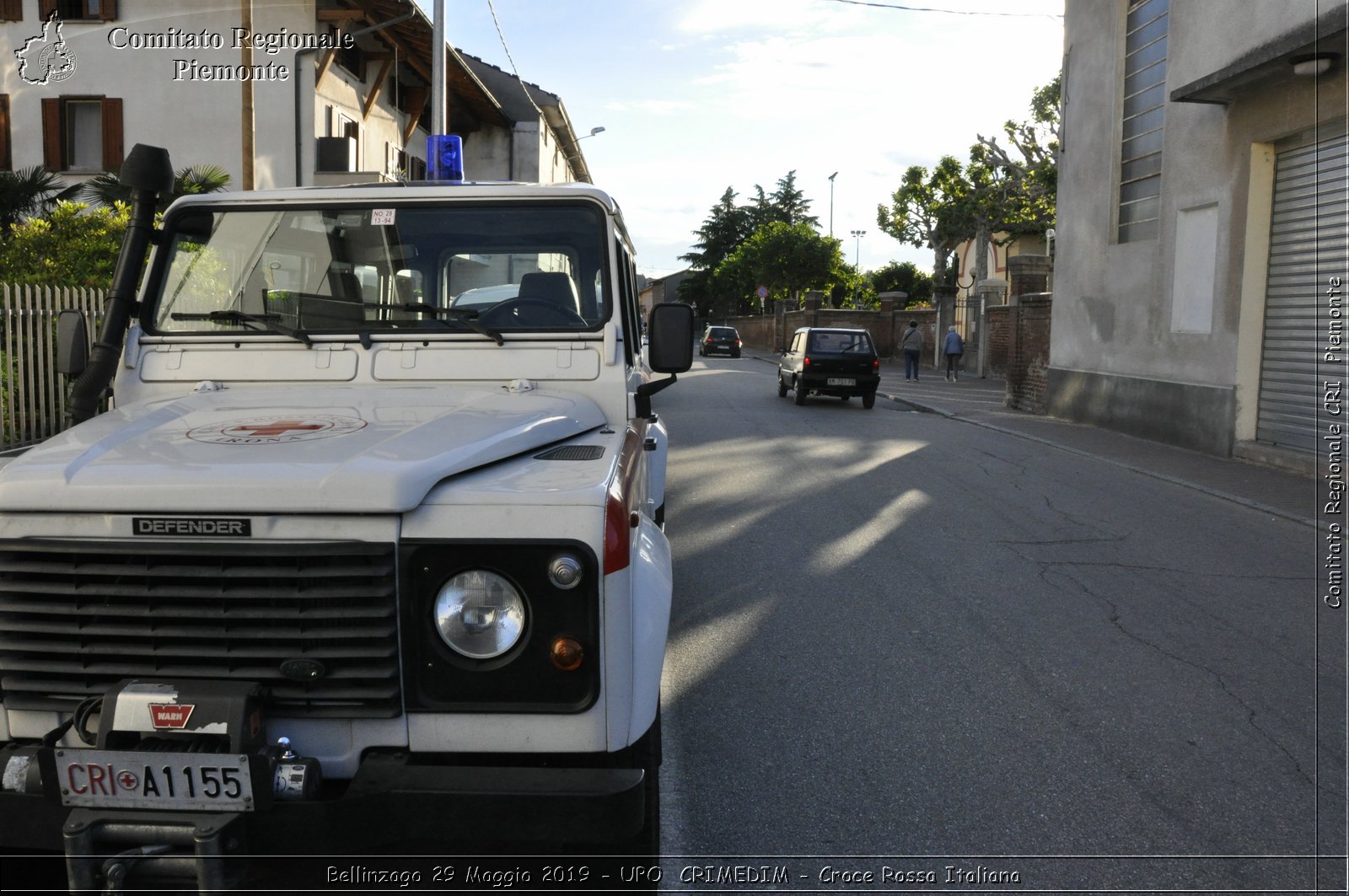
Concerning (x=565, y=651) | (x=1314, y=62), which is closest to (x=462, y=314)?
(x=565, y=651)

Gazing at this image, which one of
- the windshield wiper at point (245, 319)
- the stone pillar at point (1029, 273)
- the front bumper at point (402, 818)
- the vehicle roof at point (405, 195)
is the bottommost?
the front bumper at point (402, 818)

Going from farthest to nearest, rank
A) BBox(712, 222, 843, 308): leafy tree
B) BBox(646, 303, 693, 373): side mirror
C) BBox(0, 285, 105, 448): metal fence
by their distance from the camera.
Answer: BBox(712, 222, 843, 308): leafy tree
BBox(0, 285, 105, 448): metal fence
BBox(646, 303, 693, 373): side mirror

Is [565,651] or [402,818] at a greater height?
[565,651]

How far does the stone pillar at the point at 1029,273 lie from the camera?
26337 mm

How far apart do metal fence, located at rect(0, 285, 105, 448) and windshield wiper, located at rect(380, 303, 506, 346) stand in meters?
8.69

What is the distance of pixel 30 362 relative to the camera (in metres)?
11.3

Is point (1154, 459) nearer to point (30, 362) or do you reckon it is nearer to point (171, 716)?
→ point (30, 362)

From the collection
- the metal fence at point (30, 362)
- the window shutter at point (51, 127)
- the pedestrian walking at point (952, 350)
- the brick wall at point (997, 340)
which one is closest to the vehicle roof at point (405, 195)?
the metal fence at point (30, 362)

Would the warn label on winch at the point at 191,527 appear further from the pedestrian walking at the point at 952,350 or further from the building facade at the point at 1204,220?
the pedestrian walking at the point at 952,350

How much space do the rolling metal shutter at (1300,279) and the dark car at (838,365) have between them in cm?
891

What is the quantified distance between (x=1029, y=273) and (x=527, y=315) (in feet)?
80.5

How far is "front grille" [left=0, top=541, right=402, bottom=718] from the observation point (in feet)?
8.25

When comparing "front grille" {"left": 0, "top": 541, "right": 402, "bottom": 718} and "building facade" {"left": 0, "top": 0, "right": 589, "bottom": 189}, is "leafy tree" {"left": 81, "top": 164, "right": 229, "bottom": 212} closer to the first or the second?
"building facade" {"left": 0, "top": 0, "right": 589, "bottom": 189}

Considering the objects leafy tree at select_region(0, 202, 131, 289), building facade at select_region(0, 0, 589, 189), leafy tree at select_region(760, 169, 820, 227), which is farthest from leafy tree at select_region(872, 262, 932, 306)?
leafy tree at select_region(0, 202, 131, 289)
